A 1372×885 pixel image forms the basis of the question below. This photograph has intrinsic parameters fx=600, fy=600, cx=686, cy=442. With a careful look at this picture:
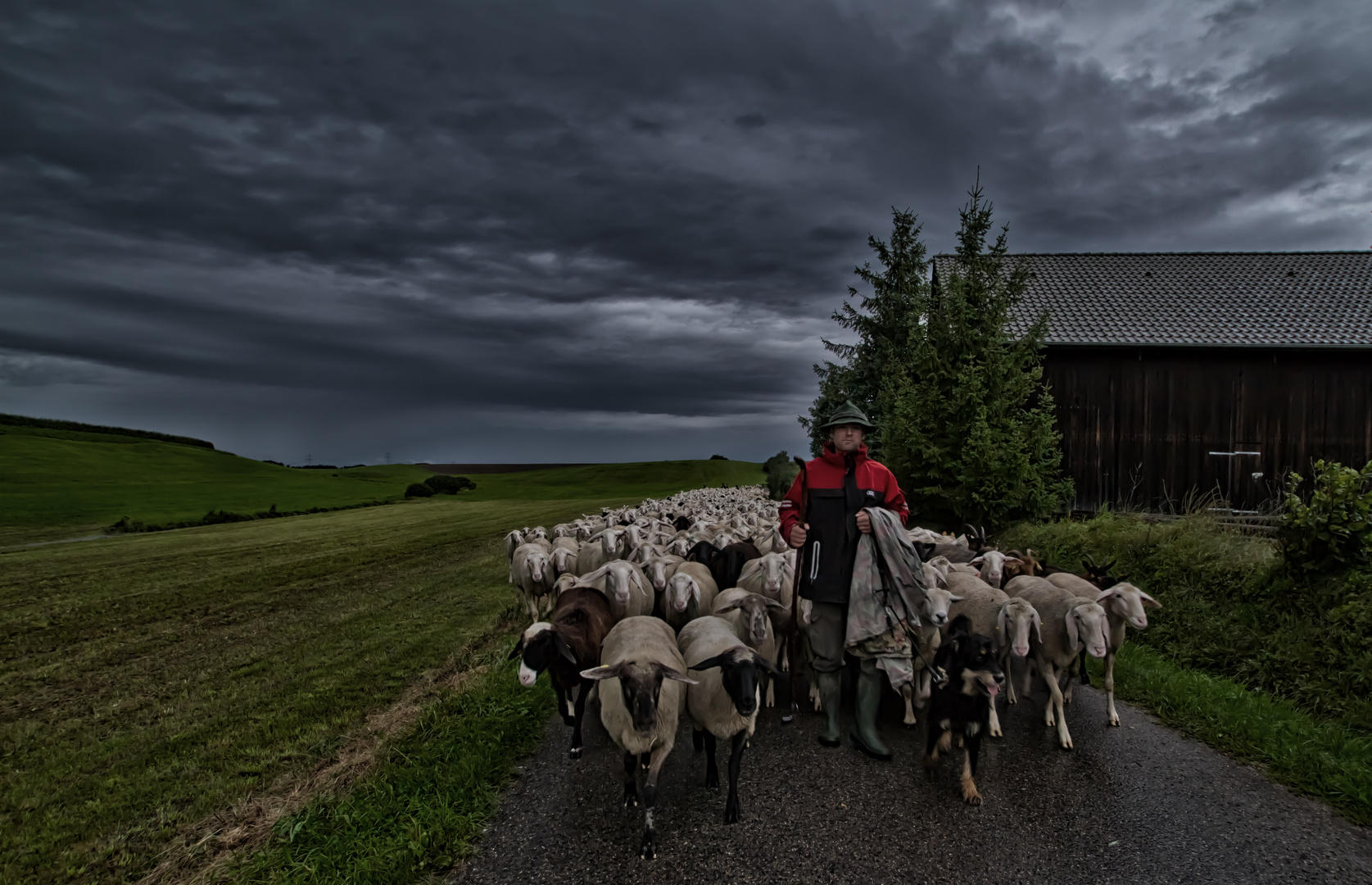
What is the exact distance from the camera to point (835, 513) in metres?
5.88

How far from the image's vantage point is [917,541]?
11102mm

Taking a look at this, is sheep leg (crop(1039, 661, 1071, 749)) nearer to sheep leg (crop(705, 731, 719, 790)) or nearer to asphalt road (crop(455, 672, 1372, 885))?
asphalt road (crop(455, 672, 1372, 885))

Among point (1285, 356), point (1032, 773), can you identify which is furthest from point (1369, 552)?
point (1285, 356)

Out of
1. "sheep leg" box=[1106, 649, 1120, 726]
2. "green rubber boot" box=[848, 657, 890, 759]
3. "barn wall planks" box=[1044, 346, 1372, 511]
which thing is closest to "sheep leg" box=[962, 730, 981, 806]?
"green rubber boot" box=[848, 657, 890, 759]

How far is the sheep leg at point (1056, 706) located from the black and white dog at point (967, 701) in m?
1.32

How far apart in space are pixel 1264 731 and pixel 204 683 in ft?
41.3

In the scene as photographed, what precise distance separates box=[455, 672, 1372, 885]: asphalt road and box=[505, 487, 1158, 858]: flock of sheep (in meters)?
0.24

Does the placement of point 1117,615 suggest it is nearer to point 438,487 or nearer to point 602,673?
point 602,673

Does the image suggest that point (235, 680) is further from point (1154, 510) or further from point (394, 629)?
point (1154, 510)

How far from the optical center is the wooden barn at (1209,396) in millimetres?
17656

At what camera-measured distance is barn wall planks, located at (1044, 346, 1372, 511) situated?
1767 cm

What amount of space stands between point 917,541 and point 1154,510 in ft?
39.8

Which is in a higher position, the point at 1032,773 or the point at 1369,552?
the point at 1369,552

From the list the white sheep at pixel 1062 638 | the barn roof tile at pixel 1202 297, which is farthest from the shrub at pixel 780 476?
the white sheep at pixel 1062 638
